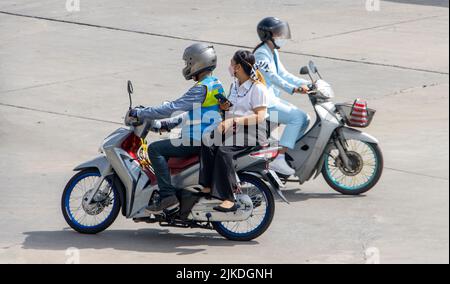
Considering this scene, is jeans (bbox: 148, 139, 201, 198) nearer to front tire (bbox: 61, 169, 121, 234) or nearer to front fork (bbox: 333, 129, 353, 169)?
front tire (bbox: 61, 169, 121, 234)

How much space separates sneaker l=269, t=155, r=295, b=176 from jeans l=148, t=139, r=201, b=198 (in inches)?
66.0

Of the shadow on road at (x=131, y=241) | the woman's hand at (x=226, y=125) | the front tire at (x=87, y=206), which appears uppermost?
the woman's hand at (x=226, y=125)

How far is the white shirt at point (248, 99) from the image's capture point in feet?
34.1

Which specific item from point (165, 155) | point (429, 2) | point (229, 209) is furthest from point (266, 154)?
point (429, 2)

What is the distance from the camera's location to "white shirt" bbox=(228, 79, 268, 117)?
1041cm

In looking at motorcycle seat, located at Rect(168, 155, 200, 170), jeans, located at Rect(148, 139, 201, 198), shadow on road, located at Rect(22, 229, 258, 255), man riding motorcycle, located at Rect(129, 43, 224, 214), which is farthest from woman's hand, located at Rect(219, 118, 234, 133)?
shadow on road, located at Rect(22, 229, 258, 255)

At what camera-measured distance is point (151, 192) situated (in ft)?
34.4

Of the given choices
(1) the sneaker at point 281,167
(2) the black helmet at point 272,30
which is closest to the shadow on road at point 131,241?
(1) the sneaker at point 281,167

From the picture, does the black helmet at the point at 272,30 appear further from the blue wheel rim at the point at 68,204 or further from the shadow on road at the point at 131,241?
the blue wheel rim at the point at 68,204

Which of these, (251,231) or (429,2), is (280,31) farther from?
(429,2)

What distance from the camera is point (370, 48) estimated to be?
61.7ft

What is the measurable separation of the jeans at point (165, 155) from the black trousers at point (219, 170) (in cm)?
12
